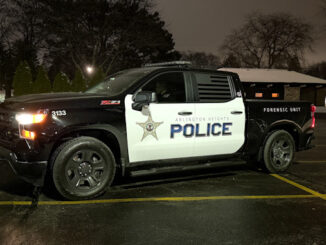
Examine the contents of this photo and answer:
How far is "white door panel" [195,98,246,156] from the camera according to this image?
5688mm

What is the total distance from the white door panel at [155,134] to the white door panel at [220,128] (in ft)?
0.71

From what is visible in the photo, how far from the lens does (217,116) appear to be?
5836 millimetres

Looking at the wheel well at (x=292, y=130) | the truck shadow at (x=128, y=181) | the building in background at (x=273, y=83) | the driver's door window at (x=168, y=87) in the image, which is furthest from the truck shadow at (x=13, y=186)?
the building in background at (x=273, y=83)

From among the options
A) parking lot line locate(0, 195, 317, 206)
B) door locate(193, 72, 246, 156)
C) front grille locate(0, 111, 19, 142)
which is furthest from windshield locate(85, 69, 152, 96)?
parking lot line locate(0, 195, 317, 206)

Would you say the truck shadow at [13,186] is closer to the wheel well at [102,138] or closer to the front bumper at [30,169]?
the front bumper at [30,169]

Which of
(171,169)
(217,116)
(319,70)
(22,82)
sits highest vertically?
(319,70)

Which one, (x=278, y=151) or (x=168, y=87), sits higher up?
(x=168, y=87)

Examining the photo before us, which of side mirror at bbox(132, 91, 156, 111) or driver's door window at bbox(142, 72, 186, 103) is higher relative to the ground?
driver's door window at bbox(142, 72, 186, 103)

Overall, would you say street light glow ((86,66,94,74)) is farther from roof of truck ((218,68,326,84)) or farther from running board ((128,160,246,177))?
running board ((128,160,246,177))

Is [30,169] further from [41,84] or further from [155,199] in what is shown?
[41,84]

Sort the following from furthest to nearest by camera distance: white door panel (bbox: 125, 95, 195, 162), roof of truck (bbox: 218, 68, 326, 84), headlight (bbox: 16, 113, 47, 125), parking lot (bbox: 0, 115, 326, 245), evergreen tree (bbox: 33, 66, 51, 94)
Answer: roof of truck (bbox: 218, 68, 326, 84) → evergreen tree (bbox: 33, 66, 51, 94) → white door panel (bbox: 125, 95, 195, 162) → headlight (bbox: 16, 113, 47, 125) → parking lot (bbox: 0, 115, 326, 245)

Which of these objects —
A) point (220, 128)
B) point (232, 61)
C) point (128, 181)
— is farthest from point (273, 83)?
point (128, 181)

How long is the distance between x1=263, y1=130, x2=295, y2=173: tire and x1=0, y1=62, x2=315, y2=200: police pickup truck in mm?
19

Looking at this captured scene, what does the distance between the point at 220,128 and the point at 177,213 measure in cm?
189
